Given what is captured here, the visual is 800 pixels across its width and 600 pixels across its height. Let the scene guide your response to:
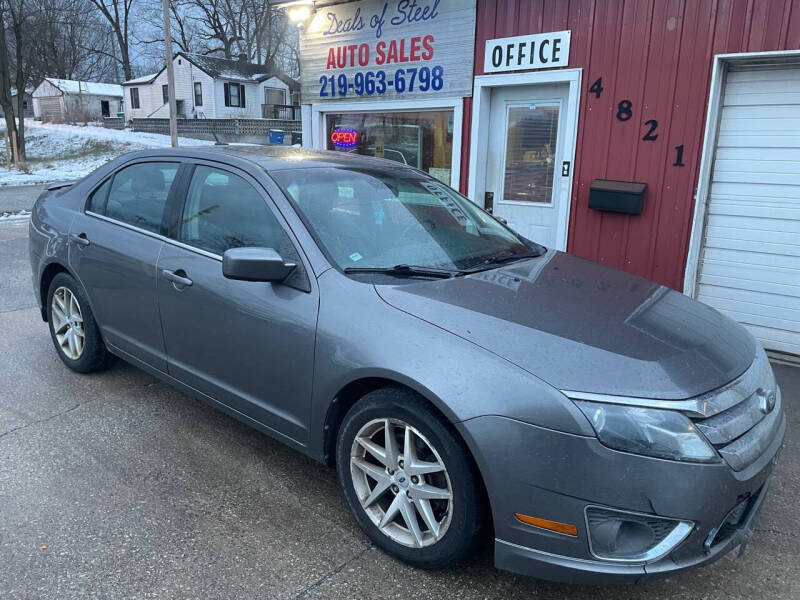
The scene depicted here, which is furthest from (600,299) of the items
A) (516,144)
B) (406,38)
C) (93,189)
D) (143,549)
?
(406,38)

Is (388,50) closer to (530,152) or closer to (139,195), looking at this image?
(530,152)

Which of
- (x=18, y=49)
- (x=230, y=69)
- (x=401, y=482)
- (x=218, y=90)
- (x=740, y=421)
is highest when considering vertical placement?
(x=230, y=69)

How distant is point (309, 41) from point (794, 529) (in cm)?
760

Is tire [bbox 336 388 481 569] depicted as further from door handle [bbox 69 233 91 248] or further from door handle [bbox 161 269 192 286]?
door handle [bbox 69 233 91 248]

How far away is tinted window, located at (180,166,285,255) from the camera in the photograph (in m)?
3.08

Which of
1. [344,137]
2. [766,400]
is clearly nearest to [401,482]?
[766,400]

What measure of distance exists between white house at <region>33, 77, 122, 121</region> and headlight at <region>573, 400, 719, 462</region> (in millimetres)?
59960

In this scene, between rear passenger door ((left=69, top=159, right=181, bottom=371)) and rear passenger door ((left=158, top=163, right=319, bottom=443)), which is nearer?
rear passenger door ((left=158, top=163, right=319, bottom=443))

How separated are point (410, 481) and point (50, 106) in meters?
70.1

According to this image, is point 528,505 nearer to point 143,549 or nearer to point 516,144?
point 143,549

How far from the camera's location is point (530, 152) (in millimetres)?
6574

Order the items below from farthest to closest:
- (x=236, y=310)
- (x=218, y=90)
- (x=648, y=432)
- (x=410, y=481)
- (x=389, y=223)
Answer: (x=218, y=90)
(x=389, y=223)
(x=236, y=310)
(x=410, y=481)
(x=648, y=432)

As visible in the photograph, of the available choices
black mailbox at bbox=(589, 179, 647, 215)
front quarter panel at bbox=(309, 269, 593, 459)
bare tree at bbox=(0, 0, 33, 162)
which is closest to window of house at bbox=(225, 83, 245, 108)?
bare tree at bbox=(0, 0, 33, 162)

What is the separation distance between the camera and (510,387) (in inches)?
83.8
